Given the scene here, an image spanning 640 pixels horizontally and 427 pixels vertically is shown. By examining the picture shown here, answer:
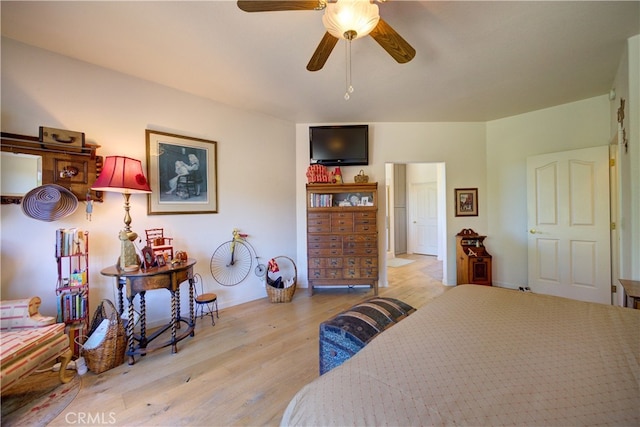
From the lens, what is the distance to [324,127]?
12.3 feet

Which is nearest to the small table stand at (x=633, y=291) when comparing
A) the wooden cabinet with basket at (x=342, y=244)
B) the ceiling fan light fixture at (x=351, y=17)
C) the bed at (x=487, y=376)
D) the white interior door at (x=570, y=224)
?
the bed at (x=487, y=376)

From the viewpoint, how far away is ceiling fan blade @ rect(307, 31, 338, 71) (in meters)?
1.57

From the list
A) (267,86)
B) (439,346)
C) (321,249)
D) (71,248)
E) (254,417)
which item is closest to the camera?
(439,346)

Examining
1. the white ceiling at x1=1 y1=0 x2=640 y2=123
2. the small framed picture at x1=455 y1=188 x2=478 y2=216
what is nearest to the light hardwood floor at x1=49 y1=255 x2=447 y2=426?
the white ceiling at x1=1 y1=0 x2=640 y2=123

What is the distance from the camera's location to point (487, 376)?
813 millimetres

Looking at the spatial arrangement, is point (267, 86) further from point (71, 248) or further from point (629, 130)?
point (629, 130)

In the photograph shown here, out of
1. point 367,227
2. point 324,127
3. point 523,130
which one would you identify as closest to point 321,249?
point 367,227

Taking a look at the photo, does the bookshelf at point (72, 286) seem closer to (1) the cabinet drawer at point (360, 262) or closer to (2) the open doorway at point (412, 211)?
(1) the cabinet drawer at point (360, 262)

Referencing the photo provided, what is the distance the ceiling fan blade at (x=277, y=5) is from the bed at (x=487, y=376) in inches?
66.9

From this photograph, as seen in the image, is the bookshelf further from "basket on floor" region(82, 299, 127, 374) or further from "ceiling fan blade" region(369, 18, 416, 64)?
"ceiling fan blade" region(369, 18, 416, 64)

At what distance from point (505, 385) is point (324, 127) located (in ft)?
11.6

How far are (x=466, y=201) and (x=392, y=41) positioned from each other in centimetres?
318

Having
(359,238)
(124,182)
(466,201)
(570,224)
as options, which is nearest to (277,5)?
(124,182)

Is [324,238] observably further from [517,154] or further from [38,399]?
[517,154]
